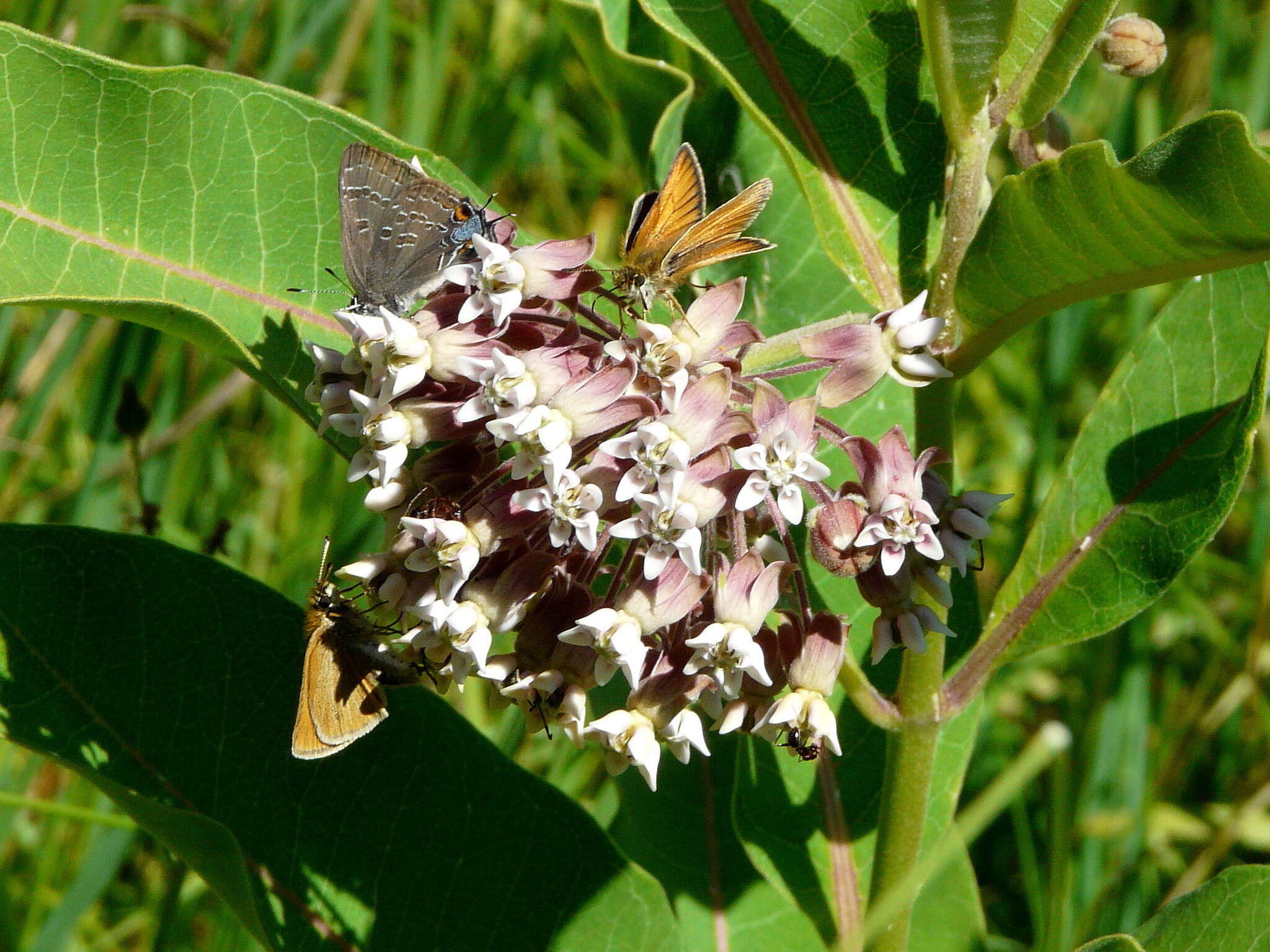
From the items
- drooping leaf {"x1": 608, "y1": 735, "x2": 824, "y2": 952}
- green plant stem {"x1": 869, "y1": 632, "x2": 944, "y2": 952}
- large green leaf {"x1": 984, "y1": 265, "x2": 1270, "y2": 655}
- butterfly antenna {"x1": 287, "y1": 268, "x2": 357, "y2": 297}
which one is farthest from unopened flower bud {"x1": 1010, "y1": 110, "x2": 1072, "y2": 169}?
drooping leaf {"x1": 608, "y1": 735, "x2": 824, "y2": 952}

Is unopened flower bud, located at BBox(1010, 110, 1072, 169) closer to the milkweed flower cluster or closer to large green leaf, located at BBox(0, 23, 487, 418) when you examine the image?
the milkweed flower cluster

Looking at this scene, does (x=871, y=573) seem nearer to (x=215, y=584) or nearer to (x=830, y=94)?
(x=830, y=94)

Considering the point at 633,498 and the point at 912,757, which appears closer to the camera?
the point at 633,498

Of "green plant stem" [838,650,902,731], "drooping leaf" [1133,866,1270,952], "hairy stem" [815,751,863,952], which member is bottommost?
"hairy stem" [815,751,863,952]

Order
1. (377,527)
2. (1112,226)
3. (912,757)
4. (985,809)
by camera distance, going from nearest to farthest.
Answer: (985,809)
(1112,226)
(912,757)
(377,527)

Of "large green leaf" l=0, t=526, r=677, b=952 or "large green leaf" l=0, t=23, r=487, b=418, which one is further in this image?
"large green leaf" l=0, t=526, r=677, b=952

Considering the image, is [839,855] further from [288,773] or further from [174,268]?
[174,268]

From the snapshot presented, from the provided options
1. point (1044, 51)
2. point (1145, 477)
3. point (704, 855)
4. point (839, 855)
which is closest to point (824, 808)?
point (839, 855)
